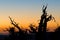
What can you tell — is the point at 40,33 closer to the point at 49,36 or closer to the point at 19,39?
the point at 49,36

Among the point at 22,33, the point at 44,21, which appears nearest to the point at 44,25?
the point at 44,21

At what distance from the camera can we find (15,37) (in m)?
40.8

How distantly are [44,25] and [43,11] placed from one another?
2141mm

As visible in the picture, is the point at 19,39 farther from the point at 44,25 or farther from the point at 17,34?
the point at 44,25

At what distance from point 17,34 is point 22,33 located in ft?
3.22

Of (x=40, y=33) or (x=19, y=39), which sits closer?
(x=40, y=33)

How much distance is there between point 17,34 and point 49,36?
5913 mm

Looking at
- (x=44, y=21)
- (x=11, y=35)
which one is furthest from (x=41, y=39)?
(x=11, y=35)

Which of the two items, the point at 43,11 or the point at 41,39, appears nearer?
the point at 41,39

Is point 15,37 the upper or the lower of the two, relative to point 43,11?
lower

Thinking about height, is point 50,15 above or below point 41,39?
above

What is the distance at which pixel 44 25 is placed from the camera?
3847 centimetres

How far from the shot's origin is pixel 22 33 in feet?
133

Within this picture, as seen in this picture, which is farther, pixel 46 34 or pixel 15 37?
pixel 15 37
